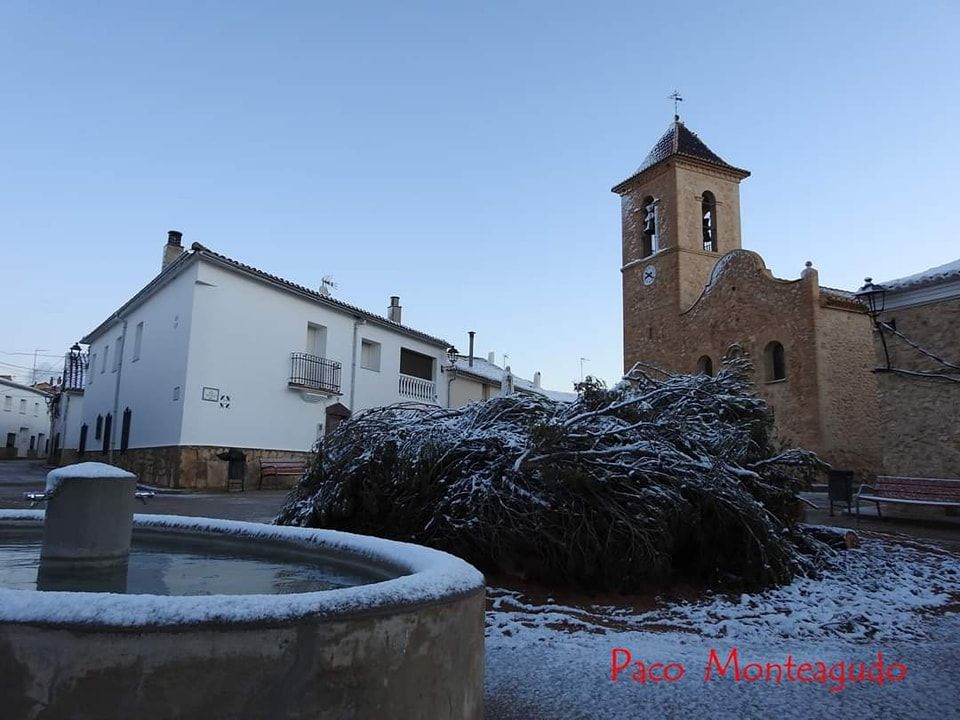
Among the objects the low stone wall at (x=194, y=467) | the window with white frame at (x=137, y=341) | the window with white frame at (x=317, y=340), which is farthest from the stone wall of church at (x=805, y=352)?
the window with white frame at (x=137, y=341)

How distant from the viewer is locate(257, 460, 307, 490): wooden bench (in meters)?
16.1

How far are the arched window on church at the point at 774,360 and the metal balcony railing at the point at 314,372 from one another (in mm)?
12312

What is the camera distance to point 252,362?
16.8 meters

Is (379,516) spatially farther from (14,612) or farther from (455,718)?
(14,612)

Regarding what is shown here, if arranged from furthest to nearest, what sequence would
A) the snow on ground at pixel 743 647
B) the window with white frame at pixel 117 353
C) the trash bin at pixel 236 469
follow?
the window with white frame at pixel 117 353 → the trash bin at pixel 236 469 → the snow on ground at pixel 743 647

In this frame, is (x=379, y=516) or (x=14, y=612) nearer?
(x=14, y=612)

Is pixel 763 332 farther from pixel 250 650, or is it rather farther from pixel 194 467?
pixel 250 650

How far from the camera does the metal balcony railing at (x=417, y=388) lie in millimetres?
22422

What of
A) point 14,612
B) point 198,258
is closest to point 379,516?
point 14,612

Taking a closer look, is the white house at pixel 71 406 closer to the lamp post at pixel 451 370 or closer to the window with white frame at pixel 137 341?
the window with white frame at pixel 137 341

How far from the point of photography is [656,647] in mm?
3752

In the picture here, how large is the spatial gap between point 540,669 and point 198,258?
1461 centimetres

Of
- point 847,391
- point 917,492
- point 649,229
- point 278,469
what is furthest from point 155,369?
point 847,391

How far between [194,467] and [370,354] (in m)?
7.14
